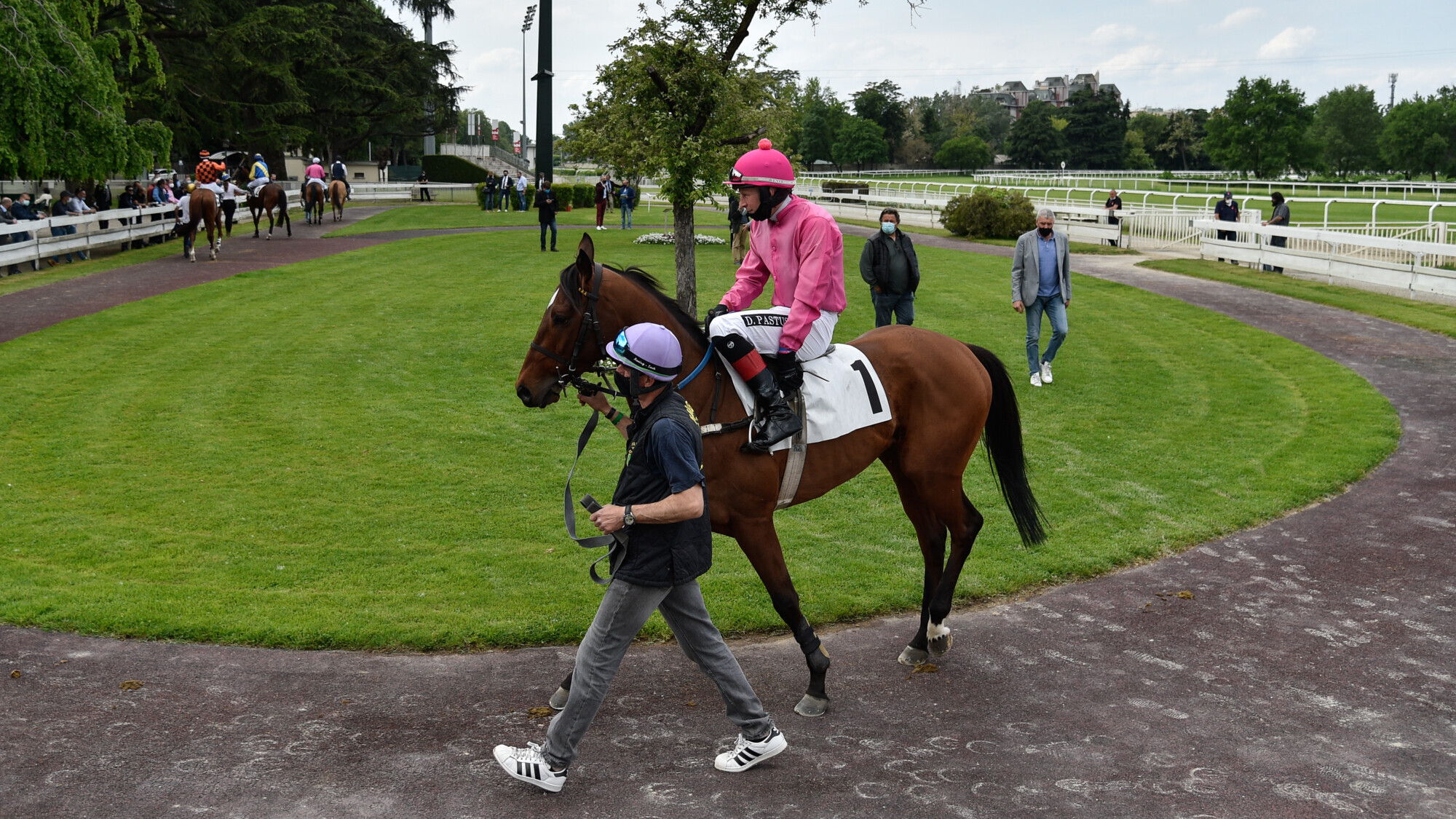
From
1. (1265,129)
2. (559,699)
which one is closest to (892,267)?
(559,699)

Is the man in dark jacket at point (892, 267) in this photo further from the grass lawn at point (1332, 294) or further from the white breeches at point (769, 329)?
the grass lawn at point (1332, 294)

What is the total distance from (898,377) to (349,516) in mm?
4625

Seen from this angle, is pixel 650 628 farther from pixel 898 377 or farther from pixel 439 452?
pixel 439 452

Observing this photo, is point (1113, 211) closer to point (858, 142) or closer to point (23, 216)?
point (23, 216)

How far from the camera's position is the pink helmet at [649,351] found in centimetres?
418

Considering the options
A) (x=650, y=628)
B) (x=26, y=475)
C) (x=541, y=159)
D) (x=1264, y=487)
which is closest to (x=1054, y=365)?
(x=1264, y=487)

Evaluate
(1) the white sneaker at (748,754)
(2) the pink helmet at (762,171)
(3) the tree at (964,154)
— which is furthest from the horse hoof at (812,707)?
(3) the tree at (964,154)

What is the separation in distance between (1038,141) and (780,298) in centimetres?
10658

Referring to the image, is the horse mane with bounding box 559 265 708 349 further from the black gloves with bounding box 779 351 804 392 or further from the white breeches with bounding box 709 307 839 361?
the black gloves with bounding box 779 351 804 392

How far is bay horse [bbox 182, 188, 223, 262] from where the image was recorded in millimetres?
22422

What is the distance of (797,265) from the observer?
5.41 meters

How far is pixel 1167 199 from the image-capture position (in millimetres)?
48438

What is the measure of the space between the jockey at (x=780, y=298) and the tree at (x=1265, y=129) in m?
77.7

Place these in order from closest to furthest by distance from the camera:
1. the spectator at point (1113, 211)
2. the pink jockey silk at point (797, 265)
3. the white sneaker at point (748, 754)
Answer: the white sneaker at point (748, 754) → the pink jockey silk at point (797, 265) → the spectator at point (1113, 211)
